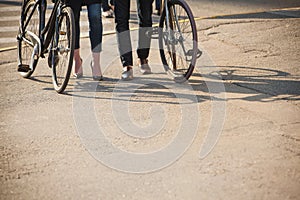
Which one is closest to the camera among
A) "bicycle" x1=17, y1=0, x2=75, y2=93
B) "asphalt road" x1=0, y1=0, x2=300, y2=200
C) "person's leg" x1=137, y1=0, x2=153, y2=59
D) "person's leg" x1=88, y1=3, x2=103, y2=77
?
"asphalt road" x1=0, y1=0, x2=300, y2=200

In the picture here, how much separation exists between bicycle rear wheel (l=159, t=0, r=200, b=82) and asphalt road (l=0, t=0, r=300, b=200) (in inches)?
5.4

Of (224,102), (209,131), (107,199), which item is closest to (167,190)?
(107,199)

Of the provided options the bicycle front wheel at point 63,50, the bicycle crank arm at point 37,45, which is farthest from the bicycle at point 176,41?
the bicycle crank arm at point 37,45

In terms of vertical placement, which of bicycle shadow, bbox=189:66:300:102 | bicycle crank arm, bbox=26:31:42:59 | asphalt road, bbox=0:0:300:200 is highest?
bicycle crank arm, bbox=26:31:42:59

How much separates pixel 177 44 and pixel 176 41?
4cm

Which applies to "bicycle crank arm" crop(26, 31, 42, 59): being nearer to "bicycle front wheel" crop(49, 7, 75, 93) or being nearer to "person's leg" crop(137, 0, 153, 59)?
"bicycle front wheel" crop(49, 7, 75, 93)

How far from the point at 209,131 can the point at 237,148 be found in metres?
0.41

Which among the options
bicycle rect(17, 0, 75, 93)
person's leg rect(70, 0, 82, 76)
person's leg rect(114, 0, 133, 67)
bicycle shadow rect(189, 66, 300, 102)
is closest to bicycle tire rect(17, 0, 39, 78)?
bicycle rect(17, 0, 75, 93)

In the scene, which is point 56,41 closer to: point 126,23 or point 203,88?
point 126,23

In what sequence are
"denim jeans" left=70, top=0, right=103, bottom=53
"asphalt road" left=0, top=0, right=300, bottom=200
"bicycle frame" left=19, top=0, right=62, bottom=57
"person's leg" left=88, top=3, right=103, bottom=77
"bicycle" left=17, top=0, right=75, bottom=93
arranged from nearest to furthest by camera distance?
1. "asphalt road" left=0, top=0, right=300, bottom=200
2. "bicycle" left=17, top=0, right=75, bottom=93
3. "bicycle frame" left=19, top=0, right=62, bottom=57
4. "denim jeans" left=70, top=0, right=103, bottom=53
5. "person's leg" left=88, top=3, right=103, bottom=77

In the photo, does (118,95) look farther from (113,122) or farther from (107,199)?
(107,199)

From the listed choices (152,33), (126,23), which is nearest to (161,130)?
(152,33)

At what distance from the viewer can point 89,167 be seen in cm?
450

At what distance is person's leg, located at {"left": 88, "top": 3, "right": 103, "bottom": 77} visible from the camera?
640cm
